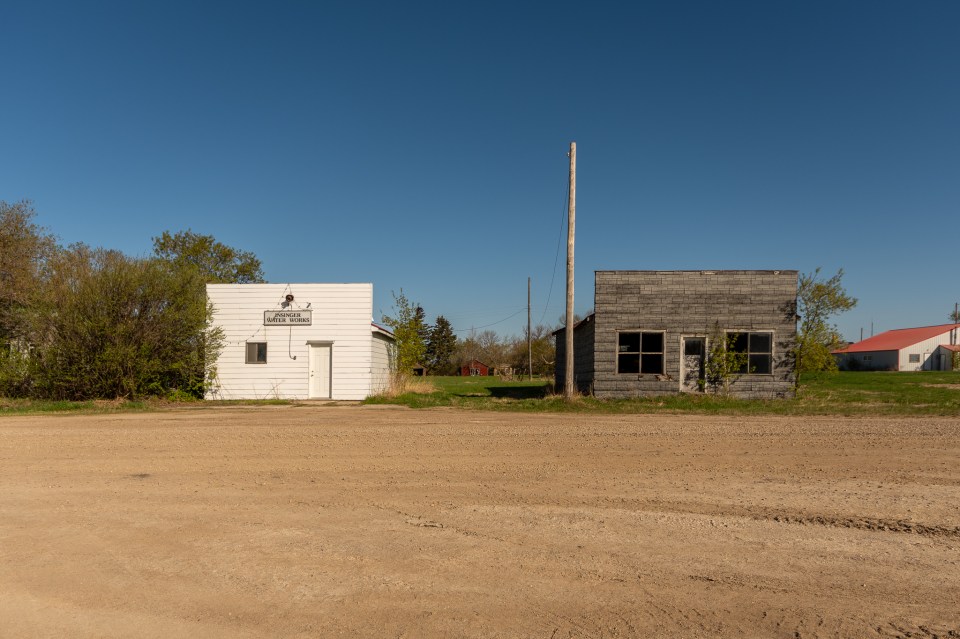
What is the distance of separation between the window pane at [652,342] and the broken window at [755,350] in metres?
2.39

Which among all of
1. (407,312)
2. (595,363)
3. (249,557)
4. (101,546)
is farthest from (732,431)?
(407,312)

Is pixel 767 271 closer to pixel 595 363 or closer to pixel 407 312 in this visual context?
pixel 595 363

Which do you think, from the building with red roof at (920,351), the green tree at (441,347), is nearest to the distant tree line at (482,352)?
the green tree at (441,347)

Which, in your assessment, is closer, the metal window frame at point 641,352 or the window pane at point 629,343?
the metal window frame at point 641,352

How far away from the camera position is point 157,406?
18.4 meters

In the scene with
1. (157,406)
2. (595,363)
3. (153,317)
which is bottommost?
(157,406)

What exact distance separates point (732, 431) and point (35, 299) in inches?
822

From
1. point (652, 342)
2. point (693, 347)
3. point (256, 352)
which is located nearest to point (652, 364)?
point (652, 342)

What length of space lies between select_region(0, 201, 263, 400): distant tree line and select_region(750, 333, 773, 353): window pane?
18460mm

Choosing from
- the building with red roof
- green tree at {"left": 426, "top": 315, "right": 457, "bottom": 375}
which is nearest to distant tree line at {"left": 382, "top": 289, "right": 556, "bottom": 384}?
A: green tree at {"left": 426, "top": 315, "right": 457, "bottom": 375}

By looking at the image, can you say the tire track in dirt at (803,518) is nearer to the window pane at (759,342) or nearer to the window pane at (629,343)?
the window pane at (629,343)

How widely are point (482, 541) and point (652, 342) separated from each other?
16.2 metres

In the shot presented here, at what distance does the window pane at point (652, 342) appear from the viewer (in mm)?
20016

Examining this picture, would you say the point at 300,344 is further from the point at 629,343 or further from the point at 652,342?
the point at 652,342
